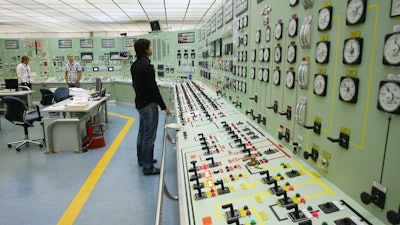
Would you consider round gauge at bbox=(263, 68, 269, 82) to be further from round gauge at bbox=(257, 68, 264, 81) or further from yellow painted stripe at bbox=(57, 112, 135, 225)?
yellow painted stripe at bbox=(57, 112, 135, 225)

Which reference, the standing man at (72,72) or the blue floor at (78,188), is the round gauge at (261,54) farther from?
the standing man at (72,72)

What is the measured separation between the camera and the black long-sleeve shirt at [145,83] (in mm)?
3344

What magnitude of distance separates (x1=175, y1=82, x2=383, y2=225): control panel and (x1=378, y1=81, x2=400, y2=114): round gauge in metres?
0.49

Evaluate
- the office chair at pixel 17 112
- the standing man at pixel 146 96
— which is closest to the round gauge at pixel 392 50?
the standing man at pixel 146 96

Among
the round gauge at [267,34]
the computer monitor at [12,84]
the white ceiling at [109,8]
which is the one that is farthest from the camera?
the white ceiling at [109,8]

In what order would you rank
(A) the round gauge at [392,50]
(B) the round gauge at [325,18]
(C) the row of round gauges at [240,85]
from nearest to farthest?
(A) the round gauge at [392,50] → (B) the round gauge at [325,18] → (C) the row of round gauges at [240,85]

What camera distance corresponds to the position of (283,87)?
83.1 inches

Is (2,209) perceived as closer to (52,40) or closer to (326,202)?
(326,202)

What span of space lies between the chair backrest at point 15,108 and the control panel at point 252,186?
3639mm

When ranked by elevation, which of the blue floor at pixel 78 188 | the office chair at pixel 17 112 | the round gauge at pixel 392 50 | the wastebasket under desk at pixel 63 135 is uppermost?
the round gauge at pixel 392 50

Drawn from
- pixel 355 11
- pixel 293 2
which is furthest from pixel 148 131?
pixel 355 11

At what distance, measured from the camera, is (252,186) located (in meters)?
1.57

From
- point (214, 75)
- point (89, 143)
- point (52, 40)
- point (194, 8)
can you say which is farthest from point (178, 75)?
point (52, 40)

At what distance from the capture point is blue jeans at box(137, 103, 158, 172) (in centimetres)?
351
